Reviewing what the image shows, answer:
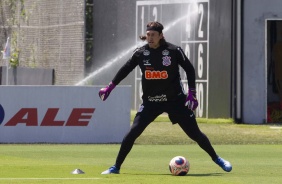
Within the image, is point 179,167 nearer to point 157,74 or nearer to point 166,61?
point 157,74

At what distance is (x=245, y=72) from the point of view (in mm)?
32094

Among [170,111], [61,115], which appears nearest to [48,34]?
[61,115]

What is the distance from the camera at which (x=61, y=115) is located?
23531 mm

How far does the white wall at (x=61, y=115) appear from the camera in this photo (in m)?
23.4

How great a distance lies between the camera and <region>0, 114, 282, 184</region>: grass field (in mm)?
14711

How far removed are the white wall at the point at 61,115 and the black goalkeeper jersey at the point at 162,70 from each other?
26.9 ft

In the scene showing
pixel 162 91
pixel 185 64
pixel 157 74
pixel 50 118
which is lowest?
pixel 50 118

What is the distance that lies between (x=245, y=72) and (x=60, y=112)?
32.5ft

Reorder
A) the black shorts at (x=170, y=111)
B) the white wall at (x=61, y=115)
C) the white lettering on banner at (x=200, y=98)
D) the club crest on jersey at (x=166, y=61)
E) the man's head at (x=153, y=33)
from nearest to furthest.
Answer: the man's head at (x=153, y=33) < the club crest on jersey at (x=166, y=61) < the black shorts at (x=170, y=111) < the white wall at (x=61, y=115) < the white lettering on banner at (x=200, y=98)

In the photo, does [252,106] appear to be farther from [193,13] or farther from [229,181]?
[229,181]

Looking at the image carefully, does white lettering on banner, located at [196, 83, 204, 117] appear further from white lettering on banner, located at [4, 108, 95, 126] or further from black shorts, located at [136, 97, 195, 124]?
black shorts, located at [136, 97, 195, 124]

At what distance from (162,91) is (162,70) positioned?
0.31 meters

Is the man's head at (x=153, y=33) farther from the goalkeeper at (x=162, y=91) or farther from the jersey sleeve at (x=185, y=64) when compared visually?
the jersey sleeve at (x=185, y=64)

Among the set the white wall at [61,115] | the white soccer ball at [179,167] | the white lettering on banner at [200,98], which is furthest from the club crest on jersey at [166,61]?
the white lettering on banner at [200,98]
